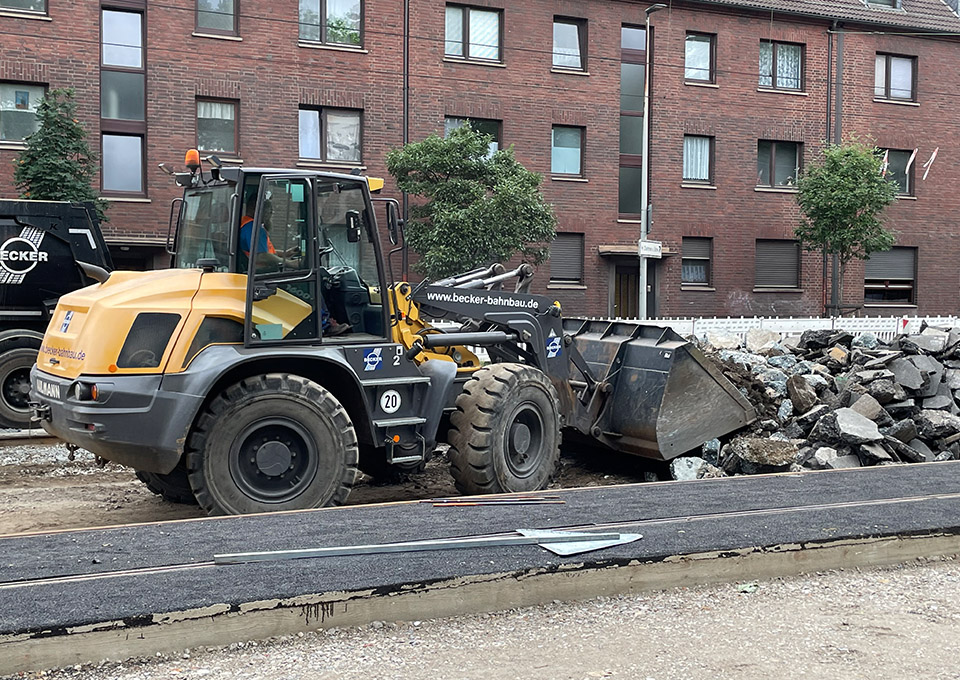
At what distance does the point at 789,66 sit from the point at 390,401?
2845 centimetres

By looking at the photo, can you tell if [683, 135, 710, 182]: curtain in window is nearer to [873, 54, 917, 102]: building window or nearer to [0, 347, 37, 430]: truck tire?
[873, 54, 917, 102]: building window

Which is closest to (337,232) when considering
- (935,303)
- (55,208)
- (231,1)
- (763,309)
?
(55,208)

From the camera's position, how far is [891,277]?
1373 inches

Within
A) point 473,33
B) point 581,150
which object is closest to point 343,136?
point 473,33

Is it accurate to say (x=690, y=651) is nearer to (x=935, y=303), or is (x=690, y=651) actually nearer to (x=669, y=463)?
(x=669, y=463)

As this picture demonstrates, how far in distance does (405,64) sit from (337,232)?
20.8 metres

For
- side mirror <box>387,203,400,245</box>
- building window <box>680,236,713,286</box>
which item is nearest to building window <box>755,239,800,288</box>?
building window <box>680,236,713,286</box>

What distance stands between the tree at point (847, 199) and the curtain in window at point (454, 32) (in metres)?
10.9

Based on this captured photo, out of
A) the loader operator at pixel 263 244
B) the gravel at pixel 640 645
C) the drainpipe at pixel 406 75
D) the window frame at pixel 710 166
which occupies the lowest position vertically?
the gravel at pixel 640 645

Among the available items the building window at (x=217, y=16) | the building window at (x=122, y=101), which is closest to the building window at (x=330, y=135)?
the building window at (x=217, y=16)

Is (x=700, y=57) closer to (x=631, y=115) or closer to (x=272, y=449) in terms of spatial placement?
(x=631, y=115)

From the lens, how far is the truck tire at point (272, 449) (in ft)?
25.0

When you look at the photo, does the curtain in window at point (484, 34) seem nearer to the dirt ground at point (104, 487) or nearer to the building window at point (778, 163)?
the building window at point (778, 163)

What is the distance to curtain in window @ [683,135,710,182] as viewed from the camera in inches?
1262
